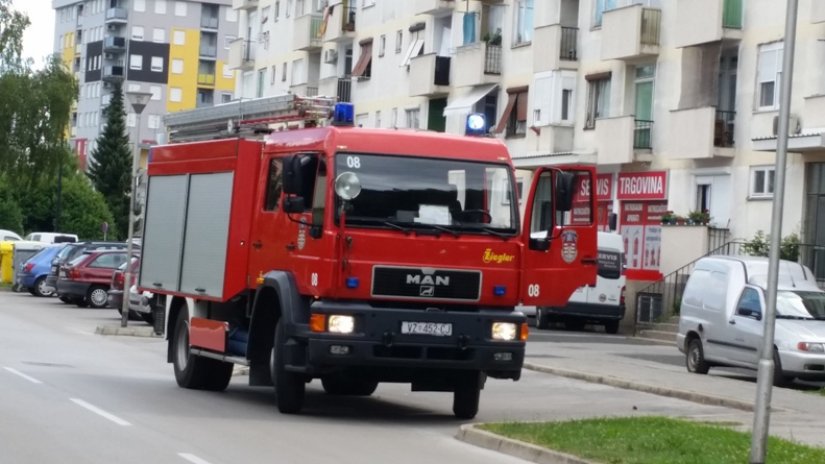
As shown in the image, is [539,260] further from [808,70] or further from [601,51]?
[601,51]

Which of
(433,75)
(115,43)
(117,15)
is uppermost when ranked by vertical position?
(117,15)

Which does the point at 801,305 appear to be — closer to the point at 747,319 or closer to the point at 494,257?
the point at 747,319

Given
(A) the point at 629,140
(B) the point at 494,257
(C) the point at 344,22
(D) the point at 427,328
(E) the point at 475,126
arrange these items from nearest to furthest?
1. (D) the point at 427,328
2. (B) the point at 494,257
3. (E) the point at 475,126
4. (A) the point at 629,140
5. (C) the point at 344,22

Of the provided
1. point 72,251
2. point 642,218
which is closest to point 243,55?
point 72,251

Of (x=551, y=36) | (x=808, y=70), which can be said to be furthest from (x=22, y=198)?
(x=808, y=70)

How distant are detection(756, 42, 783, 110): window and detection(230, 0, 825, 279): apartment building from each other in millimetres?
41

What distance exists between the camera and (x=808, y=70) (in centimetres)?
3725

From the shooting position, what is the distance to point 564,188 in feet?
54.7

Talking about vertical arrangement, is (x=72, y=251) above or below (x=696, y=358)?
above

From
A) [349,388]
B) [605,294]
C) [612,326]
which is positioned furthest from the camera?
[612,326]

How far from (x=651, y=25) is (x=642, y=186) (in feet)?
14.4

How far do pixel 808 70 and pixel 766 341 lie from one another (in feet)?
85.6

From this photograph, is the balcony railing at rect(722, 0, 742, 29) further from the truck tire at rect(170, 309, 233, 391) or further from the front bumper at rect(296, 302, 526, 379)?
the front bumper at rect(296, 302, 526, 379)

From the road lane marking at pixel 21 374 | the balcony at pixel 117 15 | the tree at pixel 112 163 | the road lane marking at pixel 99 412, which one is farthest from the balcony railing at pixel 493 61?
the balcony at pixel 117 15
